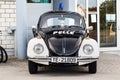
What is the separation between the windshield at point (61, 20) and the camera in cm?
1145

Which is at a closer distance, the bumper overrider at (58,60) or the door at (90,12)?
the bumper overrider at (58,60)

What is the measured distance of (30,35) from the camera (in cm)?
1402

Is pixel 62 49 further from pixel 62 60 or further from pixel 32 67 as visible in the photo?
pixel 32 67

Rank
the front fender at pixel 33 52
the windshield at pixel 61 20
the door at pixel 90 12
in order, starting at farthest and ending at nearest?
the door at pixel 90 12
the windshield at pixel 61 20
the front fender at pixel 33 52

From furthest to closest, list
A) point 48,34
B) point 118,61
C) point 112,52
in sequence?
point 112,52 < point 118,61 < point 48,34

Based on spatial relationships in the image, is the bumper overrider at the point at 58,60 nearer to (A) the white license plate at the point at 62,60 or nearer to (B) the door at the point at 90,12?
(A) the white license plate at the point at 62,60

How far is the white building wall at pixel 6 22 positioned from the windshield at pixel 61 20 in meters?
3.58

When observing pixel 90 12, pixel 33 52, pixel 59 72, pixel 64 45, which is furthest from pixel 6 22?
pixel 64 45

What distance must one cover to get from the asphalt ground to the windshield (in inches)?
50.0

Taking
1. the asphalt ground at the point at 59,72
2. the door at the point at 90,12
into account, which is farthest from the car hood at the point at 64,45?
the door at the point at 90,12

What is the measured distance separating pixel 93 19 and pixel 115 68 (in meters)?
5.38

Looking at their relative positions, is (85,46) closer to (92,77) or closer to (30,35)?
(92,77)

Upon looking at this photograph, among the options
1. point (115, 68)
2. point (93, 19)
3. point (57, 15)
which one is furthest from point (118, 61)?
point (93, 19)

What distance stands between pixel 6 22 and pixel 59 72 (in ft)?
16.1
